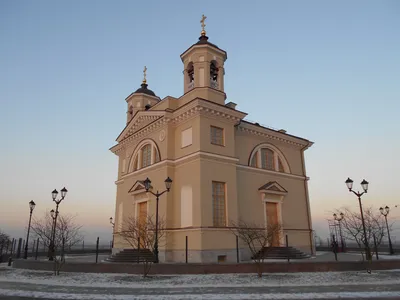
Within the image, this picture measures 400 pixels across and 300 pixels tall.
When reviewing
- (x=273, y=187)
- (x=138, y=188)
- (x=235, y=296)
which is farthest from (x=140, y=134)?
(x=235, y=296)

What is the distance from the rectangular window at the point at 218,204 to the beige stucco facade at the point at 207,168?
64 millimetres

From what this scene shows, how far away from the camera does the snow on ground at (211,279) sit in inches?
503

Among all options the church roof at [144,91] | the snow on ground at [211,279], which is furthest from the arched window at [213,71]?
the snow on ground at [211,279]

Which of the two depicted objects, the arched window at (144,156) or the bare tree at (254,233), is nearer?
the bare tree at (254,233)

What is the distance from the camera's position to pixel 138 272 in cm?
1574

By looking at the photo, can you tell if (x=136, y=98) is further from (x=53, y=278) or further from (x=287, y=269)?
(x=287, y=269)

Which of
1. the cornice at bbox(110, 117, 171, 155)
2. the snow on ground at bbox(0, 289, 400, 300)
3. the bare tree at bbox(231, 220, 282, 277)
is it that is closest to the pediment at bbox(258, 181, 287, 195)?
the bare tree at bbox(231, 220, 282, 277)

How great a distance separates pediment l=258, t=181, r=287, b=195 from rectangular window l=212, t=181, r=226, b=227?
433 cm

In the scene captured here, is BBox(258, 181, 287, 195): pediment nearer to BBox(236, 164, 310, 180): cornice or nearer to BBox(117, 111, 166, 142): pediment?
BBox(236, 164, 310, 180): cornice

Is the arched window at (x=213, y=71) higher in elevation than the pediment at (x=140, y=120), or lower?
higher

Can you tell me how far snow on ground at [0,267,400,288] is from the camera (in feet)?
41.9

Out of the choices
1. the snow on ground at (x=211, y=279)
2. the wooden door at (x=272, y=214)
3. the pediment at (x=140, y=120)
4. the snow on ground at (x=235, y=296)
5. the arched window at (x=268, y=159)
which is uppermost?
→ the pediment at (x=140, y=120)

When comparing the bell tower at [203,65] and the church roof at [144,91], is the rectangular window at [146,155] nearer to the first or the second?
the bell tower at [203,65]

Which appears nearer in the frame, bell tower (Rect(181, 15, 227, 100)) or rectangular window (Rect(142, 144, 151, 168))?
bell tower (Rect(181, 15, 227, 100))
